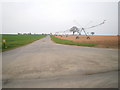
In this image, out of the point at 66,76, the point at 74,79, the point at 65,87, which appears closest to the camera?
the point at 65,87

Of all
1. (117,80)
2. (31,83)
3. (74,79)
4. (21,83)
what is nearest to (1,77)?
(21,83)

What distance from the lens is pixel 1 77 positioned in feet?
10.6

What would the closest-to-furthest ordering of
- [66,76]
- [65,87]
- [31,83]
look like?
1. [65,87]
2. [31,83]
3. [66,76]

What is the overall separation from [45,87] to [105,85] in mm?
Result: 2289

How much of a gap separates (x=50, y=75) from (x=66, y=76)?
0.77m

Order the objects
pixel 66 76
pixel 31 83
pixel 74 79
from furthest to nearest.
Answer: pixel 66 76 → pixel 74 79 → pixel 31 83

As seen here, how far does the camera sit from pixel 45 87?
100 inches

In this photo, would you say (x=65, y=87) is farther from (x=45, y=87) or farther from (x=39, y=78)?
(x=39, y=78)

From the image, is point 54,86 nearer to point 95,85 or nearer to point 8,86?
point 95,85

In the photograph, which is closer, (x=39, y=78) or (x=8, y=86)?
(x=8, y=86)

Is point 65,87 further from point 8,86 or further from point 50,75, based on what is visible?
point 8,86

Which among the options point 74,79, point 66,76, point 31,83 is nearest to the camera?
point 31,83

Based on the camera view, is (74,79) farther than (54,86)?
Yes

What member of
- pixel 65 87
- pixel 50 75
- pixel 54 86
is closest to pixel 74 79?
pixel 65 87
